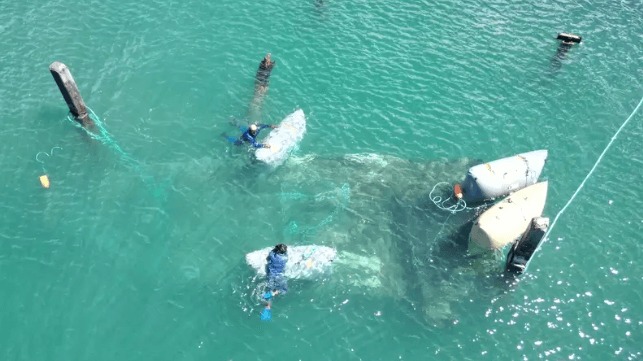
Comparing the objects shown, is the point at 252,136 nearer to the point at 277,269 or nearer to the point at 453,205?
the point at 277,269

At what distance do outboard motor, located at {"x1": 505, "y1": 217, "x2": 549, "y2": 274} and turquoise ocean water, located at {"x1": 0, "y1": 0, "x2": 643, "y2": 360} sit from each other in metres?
0.58

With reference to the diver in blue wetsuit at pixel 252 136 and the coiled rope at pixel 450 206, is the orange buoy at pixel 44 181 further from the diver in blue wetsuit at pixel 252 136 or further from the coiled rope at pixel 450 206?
the coiled rope at pixel 450 206

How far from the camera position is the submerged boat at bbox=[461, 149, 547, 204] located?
25.9 meters

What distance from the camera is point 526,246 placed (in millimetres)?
22984

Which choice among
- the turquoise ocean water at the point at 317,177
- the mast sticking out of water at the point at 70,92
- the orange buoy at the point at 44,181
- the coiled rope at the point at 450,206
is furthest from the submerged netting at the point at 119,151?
the coiled rope at the point at 450,206

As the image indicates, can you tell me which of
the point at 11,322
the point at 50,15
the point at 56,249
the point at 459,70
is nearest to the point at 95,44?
the point at 50,15

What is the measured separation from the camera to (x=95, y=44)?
109ft

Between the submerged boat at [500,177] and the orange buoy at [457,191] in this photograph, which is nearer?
the submerged boat at [500,177]

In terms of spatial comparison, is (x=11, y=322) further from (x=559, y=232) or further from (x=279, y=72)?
(x=559, y=232)

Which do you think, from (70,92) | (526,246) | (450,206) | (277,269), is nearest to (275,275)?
(277,269)

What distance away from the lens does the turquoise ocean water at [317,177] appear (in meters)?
22.0

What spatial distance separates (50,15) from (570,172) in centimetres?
3080

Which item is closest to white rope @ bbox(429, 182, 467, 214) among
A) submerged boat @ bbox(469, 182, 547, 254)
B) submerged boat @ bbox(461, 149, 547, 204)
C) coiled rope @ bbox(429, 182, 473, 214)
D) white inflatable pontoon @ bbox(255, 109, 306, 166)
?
coiled rope @ bbox(429, 182, 473, 214)

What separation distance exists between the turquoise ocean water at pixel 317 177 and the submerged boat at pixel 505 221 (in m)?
1.14
